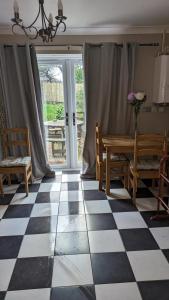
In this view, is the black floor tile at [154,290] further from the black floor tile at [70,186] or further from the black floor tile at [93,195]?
the black floor tile at [70,186]

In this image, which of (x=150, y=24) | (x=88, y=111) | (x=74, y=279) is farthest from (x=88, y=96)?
(x=74, y=279)

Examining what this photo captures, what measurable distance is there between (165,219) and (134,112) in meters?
1.75

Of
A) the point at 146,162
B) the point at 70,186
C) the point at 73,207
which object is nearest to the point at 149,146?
the point at 146,162

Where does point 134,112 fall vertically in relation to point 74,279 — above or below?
above

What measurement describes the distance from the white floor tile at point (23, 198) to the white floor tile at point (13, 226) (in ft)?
1.41

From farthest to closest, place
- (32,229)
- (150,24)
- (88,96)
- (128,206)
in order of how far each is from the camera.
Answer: (88,96)
(150,24)
(128,206)
(32,229)

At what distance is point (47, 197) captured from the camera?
3.05 meters

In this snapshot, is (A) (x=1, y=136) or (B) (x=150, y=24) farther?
(A) (x=1, y=136)

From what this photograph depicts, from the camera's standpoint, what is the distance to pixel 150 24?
10.7ft

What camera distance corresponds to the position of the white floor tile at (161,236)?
80.8 inches

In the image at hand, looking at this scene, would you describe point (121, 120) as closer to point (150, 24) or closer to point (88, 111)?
point (88, 111)

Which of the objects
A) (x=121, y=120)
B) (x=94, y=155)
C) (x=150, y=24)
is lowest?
(x=94, y=155)

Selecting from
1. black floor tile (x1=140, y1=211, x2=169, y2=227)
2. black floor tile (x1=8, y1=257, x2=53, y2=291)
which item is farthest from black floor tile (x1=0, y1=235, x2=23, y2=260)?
black floor tile (x1=140, y1=211, x2=169, y2=227)

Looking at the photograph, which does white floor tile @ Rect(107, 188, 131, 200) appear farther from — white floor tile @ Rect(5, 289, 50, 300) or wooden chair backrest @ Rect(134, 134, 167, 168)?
white floor tile @ Rect(5, 289, 50, 300)
